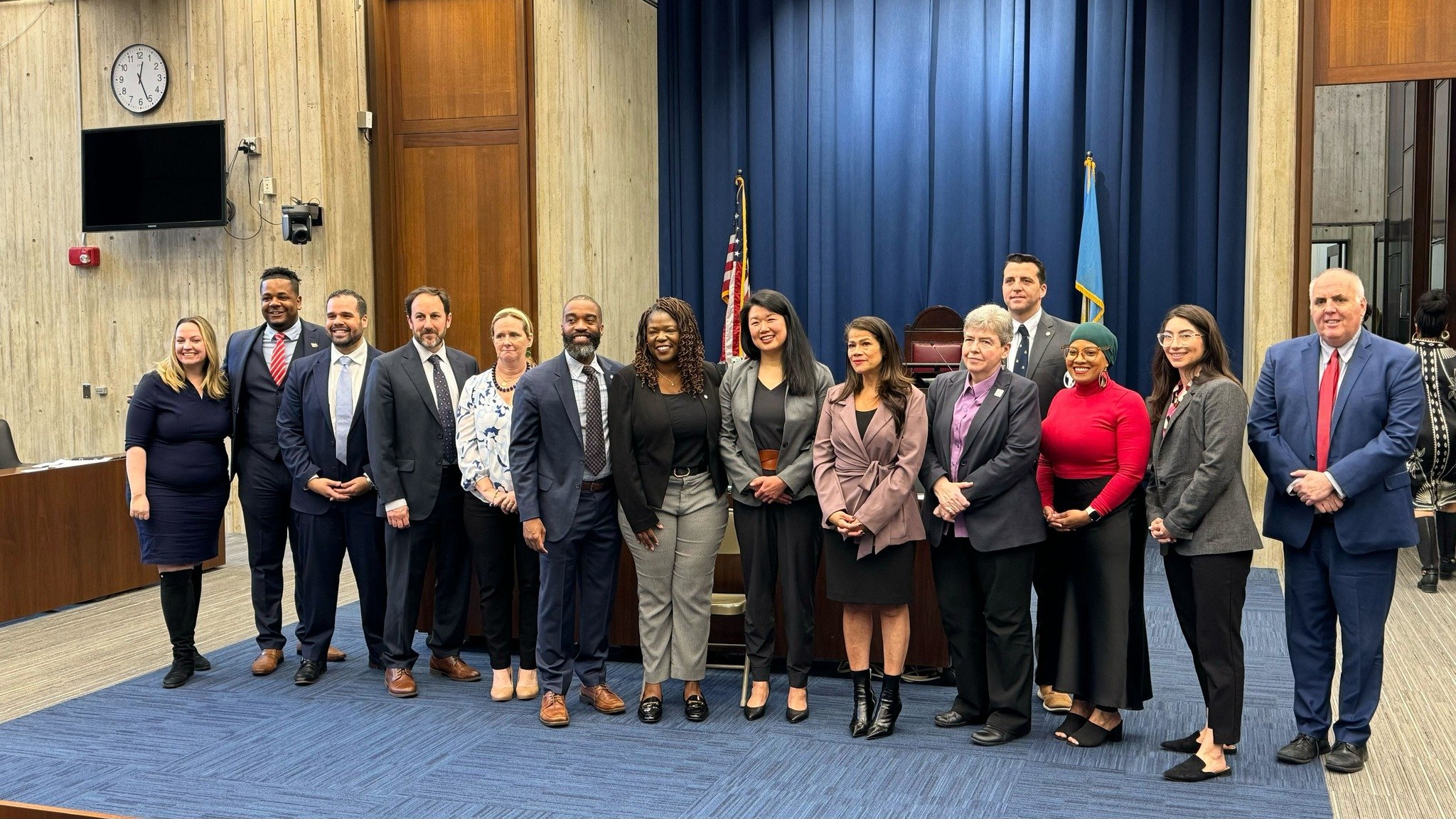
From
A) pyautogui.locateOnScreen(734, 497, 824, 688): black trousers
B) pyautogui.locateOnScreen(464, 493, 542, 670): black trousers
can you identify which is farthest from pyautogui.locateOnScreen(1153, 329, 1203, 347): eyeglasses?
pyautogui.locateOnScreen(464, 493, 542, 670): black trousers

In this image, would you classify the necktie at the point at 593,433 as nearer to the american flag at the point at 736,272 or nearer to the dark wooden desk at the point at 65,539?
the dark wooden desk at the point at 65,539

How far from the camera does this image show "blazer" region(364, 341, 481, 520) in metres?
4.71

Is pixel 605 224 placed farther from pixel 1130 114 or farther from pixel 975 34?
pixel 1130 114

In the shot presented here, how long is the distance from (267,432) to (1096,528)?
3.24m

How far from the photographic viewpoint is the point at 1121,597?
398cm

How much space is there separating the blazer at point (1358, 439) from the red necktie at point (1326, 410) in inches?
0.7

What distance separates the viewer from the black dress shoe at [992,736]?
4102 millimetres

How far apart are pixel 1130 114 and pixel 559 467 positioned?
5.92 meters

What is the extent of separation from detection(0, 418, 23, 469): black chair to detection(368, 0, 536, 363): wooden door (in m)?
2.46

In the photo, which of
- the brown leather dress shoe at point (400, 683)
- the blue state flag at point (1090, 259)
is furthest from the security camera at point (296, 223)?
the blue state flag at point (1090, 259)

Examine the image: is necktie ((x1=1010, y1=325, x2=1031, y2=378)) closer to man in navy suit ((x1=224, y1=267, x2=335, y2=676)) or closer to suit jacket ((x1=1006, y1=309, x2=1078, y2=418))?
suit jacket ((x1=1006, y1=309, x2=1078, y2=418))

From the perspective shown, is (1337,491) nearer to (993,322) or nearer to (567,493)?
(993,322)

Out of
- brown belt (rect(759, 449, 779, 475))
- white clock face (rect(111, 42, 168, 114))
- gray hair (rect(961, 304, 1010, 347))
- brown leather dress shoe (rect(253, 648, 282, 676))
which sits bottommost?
brown leather dress shoe (rect(253, 648, 282, 676))

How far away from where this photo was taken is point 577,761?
401 centimetres
